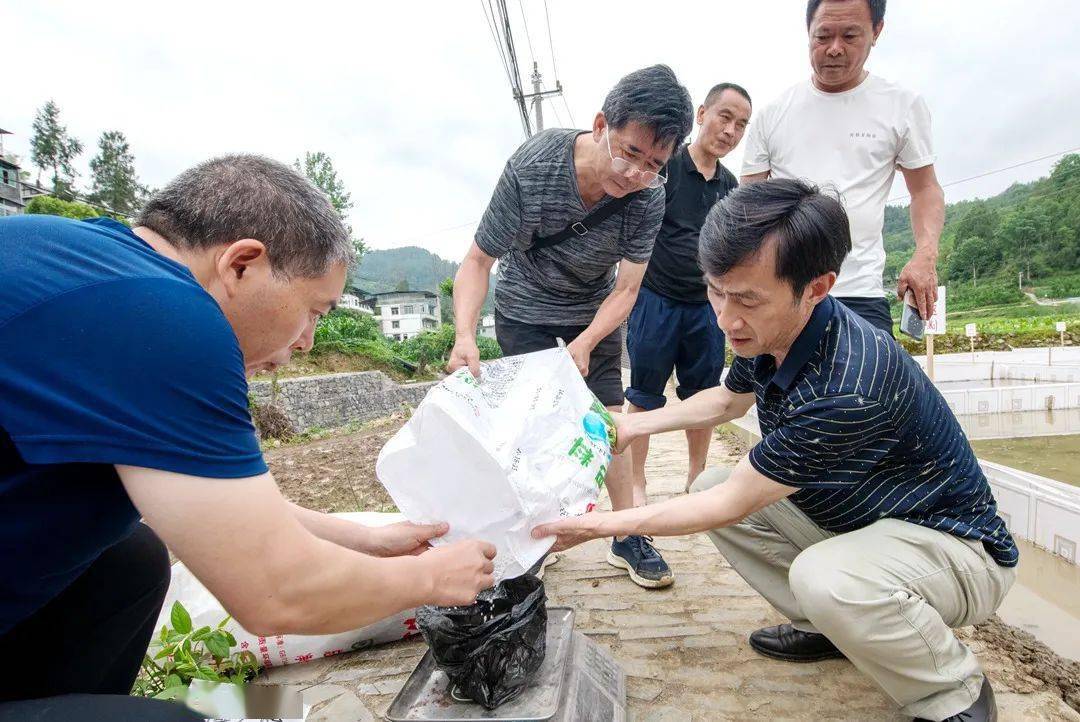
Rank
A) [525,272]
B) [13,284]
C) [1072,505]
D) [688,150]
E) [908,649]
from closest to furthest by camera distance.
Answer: [13,284], [908,649], [525,272], [1072,505], [688,150]

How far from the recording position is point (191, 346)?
34.6 inches

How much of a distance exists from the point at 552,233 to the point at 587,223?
0.14m

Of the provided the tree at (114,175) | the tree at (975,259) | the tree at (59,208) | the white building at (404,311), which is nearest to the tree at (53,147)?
the tree at (114,175)

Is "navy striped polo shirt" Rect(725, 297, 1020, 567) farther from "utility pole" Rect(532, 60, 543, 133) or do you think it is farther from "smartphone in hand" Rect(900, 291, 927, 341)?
"utility pole" Rect(532, 60, 543, 133)

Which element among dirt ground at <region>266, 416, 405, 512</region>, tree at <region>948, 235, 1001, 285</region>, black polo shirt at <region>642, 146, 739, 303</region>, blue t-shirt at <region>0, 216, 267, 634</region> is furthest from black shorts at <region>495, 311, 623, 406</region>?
tree at <region>948, 235, 1001, 285</region>

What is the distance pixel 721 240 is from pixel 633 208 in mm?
885

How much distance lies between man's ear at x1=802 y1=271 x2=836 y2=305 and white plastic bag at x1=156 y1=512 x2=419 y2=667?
1.53 meters

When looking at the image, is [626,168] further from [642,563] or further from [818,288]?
[642,563]

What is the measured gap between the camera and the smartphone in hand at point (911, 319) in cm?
247

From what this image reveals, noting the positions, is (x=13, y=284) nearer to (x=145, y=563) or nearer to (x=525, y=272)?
(x=145, y=563)

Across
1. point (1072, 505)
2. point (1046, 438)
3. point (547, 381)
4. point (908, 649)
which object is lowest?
point (1046, 438)

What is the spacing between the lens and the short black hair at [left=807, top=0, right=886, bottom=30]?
241cm

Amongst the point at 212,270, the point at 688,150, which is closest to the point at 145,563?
the point at 212,270

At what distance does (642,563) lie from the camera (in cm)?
271
